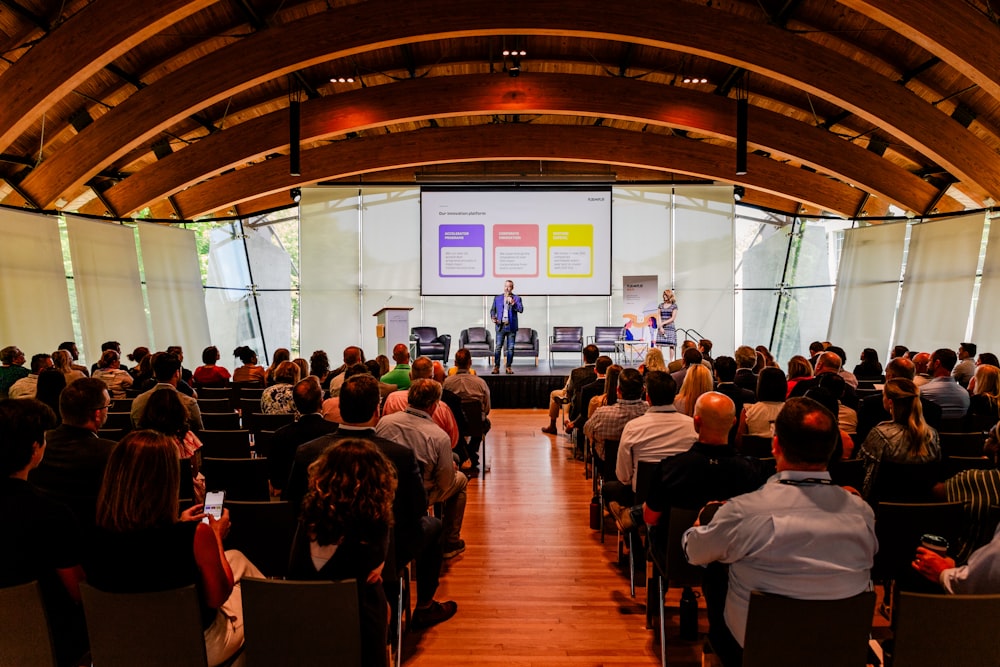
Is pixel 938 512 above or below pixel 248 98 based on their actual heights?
below

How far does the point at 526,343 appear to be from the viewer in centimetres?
1281

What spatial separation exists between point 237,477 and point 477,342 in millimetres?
9024

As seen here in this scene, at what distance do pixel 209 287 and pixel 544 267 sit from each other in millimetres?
8137

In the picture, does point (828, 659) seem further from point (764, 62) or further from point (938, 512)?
point (764, 62)

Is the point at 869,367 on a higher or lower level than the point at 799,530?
lower

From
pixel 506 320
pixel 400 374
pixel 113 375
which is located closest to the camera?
pixel 400 374

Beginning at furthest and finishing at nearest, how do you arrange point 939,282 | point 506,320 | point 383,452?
1. point 939,282
2. point 506,320
3. point 383,452

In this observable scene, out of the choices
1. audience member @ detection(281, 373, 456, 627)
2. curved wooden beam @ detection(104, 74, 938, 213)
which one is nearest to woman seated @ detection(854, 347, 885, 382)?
curved wooden beam @ detection(104, 74, 938, 213)

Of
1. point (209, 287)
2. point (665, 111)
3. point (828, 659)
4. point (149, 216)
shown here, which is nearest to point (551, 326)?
point (665, 111)

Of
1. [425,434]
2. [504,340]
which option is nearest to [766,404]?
[425,434]

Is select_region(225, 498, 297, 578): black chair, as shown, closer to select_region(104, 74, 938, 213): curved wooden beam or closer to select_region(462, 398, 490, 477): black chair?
select_region(462, 398, 490, 477): black chair

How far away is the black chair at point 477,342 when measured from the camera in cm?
1217

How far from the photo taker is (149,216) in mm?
14195

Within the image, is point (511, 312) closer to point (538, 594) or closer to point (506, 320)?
point (506, 320)
